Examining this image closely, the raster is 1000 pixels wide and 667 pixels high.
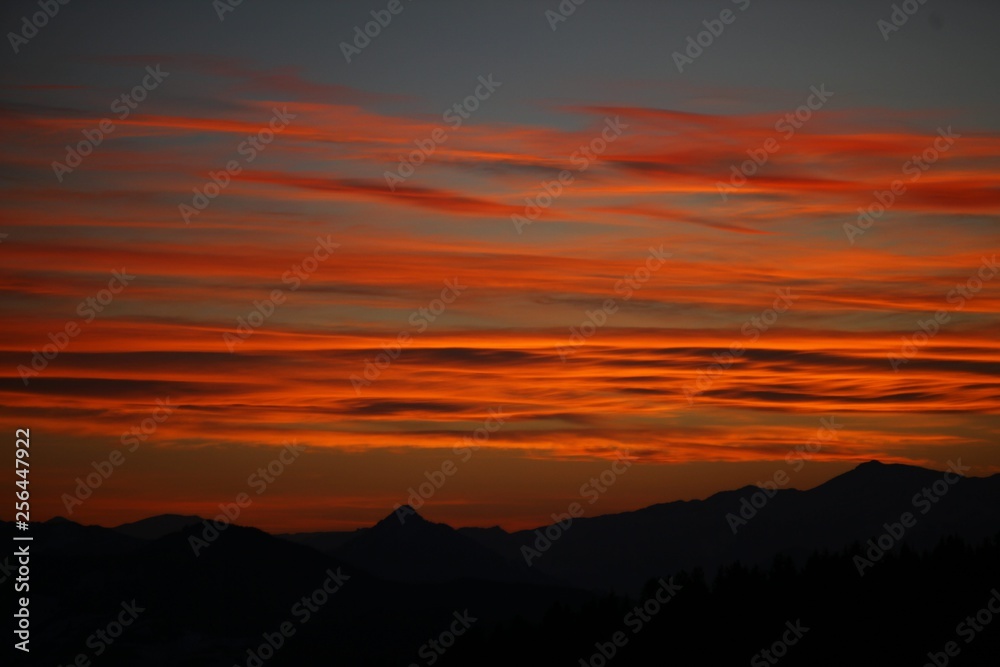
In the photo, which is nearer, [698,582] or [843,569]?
[843,569]

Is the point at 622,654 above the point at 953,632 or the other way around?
the other way around

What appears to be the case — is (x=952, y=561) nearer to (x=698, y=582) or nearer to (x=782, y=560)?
(x=782, y=560)

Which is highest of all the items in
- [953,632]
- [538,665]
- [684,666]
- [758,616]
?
[953,632]

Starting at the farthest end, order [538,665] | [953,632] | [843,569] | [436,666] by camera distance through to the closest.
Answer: [436,666], [538,665], [843,569], [953,632]

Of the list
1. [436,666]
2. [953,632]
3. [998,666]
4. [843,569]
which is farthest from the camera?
[436,666]

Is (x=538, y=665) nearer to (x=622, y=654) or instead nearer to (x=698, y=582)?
(x=622, y=654)

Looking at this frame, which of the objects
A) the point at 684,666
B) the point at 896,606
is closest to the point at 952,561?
the point at 896,606

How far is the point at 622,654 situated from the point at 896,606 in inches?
1685

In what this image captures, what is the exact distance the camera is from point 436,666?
198375 millimetres

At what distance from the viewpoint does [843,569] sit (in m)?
166

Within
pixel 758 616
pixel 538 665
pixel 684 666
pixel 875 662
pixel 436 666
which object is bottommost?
pixel 436 666

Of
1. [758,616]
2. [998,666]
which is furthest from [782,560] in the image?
[998,666]

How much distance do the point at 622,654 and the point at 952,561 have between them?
2016 inches

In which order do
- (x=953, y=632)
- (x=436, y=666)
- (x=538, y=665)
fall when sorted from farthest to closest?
(x=436, y=666) → (x=538, y=665) → (x=953, y=632)
